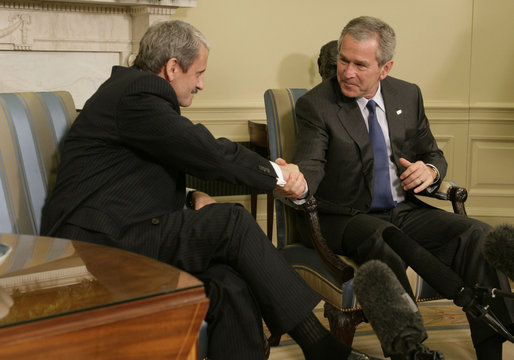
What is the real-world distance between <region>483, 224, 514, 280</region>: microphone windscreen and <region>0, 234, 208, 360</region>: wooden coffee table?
1.99 feet

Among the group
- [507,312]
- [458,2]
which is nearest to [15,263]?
[507,312]

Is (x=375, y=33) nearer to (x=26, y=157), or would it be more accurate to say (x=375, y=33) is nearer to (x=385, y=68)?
(x=385, y=68)

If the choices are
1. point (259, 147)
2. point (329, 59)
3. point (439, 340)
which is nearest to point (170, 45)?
point (439, 340)

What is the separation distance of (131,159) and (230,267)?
0.46 metres

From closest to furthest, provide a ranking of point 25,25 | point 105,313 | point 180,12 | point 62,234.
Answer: point 105,313, point 62,234, point 25,25, point 180,12

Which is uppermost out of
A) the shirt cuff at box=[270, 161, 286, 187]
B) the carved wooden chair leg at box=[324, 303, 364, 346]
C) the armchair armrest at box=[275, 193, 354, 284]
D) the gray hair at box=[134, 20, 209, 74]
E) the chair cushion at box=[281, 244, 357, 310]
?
the gray hair at box=[134, 20, 209, 74]

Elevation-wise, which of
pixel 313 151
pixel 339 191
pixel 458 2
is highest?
pixel 458 2

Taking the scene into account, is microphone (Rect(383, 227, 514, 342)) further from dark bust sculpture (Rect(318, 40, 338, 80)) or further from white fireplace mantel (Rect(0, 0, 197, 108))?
white fireplace mantel (Rect(0, 0, 197, 108))

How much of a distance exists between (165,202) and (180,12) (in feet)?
7.83

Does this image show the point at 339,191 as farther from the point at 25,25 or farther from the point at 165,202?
the point at 25,25

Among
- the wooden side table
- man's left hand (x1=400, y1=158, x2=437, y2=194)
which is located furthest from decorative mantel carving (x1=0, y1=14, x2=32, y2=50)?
man's left hand (x1=400, y1=158, x2=437, y2=194)

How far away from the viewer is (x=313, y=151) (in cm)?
247

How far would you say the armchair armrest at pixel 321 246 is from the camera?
2.19 metres

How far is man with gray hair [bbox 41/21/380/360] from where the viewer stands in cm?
179
